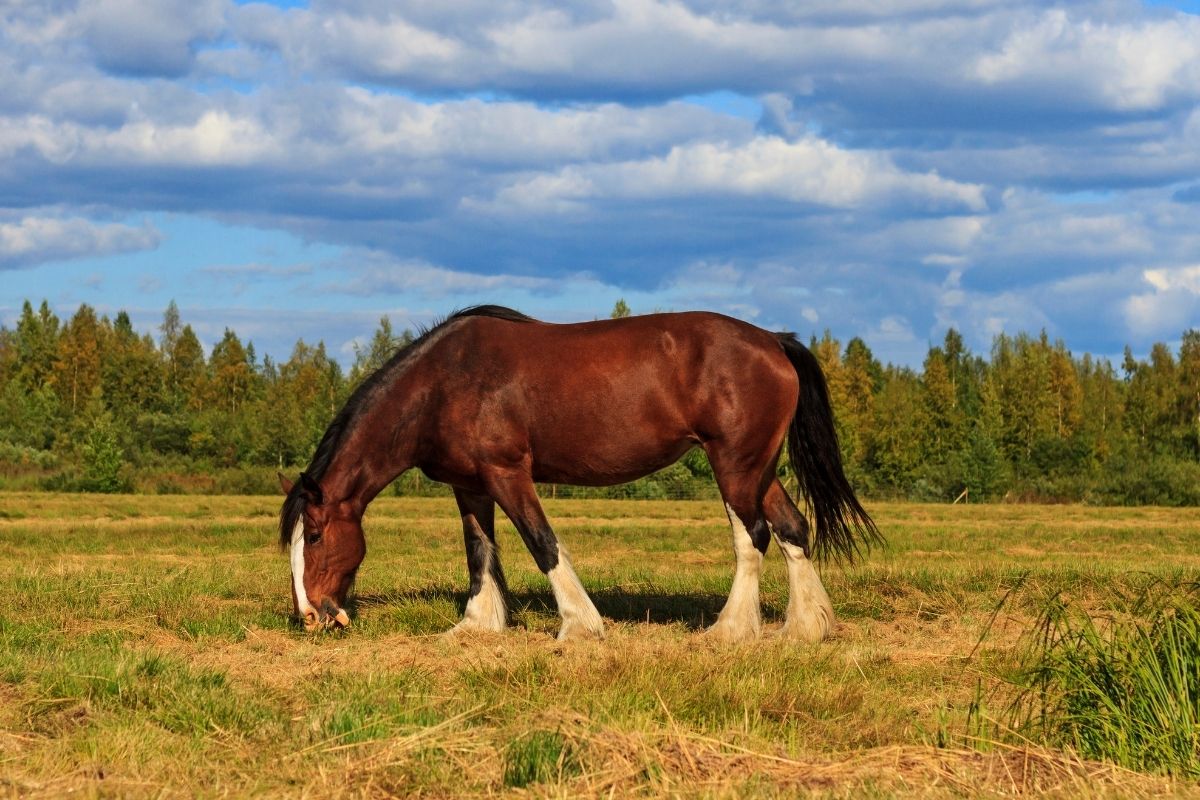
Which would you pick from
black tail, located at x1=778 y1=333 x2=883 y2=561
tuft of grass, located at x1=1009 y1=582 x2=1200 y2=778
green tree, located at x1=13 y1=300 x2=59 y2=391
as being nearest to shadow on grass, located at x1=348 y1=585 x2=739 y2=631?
black tail, located at x1=778 y1=333 x2=883 y2=561

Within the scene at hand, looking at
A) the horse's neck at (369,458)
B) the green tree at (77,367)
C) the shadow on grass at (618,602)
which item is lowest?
the shadow on grass at (618,602)

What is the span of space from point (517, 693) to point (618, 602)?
15.8 feet

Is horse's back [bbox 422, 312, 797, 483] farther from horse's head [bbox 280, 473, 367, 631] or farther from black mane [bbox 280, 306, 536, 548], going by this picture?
horse's head [bbox 280, 473, 367, 631]

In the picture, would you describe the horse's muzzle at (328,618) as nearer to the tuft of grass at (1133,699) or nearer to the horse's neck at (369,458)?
the horse's neck at (369,458)

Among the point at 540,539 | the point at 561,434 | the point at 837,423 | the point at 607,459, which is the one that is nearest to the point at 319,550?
the point at 540,539

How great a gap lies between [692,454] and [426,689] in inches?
1905

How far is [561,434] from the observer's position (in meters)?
9.15

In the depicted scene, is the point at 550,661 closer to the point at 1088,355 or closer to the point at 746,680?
the point at 746,680

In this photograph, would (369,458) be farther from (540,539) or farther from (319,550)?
(540,539)

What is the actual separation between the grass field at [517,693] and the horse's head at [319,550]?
294mm

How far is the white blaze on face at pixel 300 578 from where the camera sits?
9.04m

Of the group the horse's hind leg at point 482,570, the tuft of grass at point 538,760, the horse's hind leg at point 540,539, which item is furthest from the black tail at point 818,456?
the tuft of grass at point 538,760

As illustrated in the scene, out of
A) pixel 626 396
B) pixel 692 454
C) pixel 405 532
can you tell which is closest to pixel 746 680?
pixel 626 396

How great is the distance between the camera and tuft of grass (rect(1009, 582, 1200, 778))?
16.5 feet
